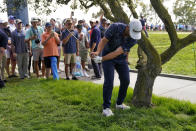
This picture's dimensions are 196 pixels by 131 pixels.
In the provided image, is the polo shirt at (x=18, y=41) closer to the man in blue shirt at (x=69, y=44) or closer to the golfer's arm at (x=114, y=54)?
the man in blue shirt at (x=69, y=44)

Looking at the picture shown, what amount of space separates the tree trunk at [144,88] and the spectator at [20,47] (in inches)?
185

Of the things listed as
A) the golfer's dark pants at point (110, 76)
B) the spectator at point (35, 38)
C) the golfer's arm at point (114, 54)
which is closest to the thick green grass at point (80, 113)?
the golfer's dark pants at point (110, 76)

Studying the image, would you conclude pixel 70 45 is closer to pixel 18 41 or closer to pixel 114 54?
pixel 18 41

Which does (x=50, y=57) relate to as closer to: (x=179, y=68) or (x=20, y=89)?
(x=20, y=89)

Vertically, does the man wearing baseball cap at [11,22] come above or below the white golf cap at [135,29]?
above

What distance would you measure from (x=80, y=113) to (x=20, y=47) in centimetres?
432

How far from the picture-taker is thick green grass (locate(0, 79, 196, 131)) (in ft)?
12.7

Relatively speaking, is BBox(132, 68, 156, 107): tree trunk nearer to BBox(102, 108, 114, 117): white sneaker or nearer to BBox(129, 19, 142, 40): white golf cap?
BBox(102, 108, 114, 117): white sneaker

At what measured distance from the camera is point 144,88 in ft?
15.5

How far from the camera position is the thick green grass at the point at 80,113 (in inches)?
153

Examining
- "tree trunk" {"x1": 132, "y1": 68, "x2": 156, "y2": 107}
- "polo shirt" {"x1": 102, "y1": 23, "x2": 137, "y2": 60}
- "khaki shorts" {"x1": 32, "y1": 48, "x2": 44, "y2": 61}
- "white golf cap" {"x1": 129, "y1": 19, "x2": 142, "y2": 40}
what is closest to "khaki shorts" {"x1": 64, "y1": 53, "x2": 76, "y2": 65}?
"khaki shorts" {"x1": 32, "y1": 48, "x2": 44, "y2": 61}

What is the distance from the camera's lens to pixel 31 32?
770 centimetres

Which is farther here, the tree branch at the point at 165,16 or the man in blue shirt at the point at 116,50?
the tree branch at the point at 165,16

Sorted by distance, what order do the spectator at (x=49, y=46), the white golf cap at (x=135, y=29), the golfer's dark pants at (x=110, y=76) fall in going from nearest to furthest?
the white golf cap at (x=135, y=29) → the golfer's dark pants at (x=110, y=76) → the spectator at (x=49, y=46)
